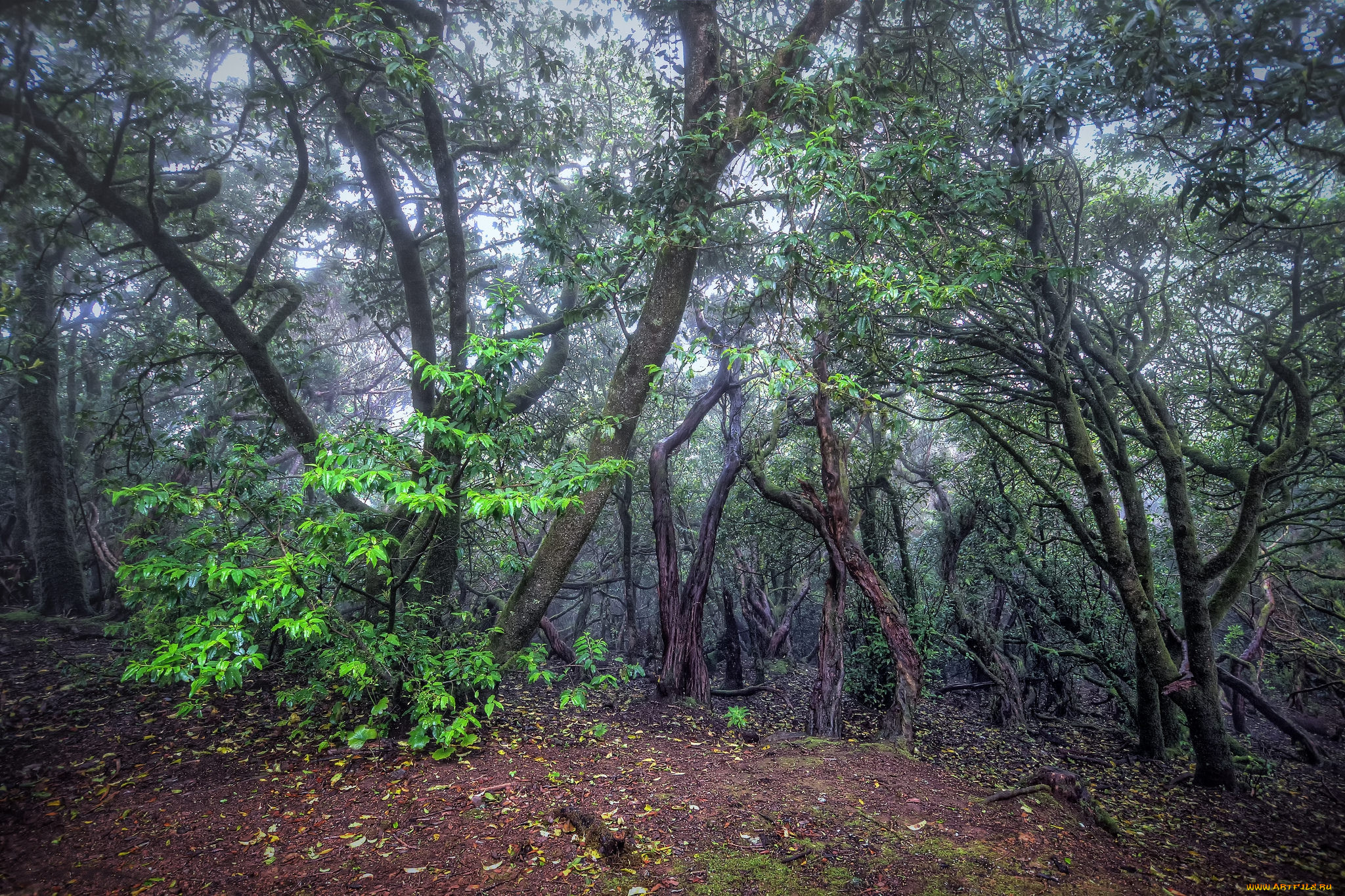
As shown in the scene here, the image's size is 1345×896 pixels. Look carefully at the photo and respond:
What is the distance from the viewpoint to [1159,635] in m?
5.46

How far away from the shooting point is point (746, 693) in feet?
31.0

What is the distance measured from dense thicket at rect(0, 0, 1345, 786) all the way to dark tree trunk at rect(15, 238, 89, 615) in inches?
2.6

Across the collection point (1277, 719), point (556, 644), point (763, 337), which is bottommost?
point (556, 644)

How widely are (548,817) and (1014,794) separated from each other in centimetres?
312

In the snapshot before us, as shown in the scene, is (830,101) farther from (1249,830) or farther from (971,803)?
(1249,830)

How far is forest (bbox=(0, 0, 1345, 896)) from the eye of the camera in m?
3.33

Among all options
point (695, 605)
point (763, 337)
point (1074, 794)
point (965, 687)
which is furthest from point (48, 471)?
point (965, 687)

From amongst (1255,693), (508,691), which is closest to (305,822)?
(508,691)

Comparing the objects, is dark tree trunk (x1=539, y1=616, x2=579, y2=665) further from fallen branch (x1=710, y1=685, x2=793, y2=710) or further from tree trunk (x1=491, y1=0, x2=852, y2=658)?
tree trunk (x1=491, y1=0, x2=852, y2=658)

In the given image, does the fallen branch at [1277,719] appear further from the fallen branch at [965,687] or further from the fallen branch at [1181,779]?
the fallen branch at [965,687]

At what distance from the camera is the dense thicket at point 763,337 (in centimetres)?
389

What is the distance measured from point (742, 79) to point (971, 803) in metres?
6.52

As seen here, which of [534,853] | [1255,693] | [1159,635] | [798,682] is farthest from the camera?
[798,682]

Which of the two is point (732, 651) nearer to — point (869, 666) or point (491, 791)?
point (869, 666)
